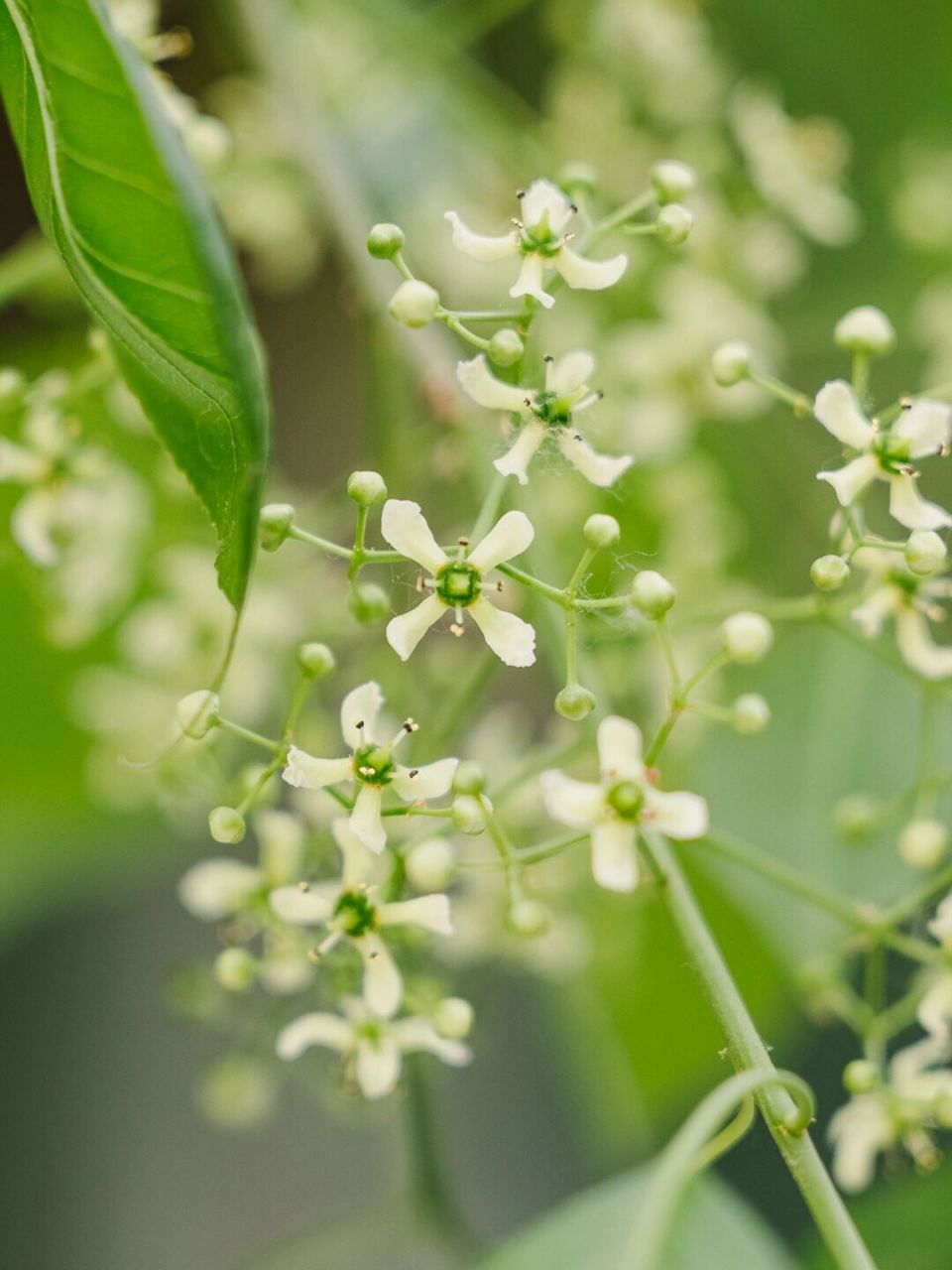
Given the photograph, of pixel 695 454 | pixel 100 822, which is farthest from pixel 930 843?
pixel 100 822

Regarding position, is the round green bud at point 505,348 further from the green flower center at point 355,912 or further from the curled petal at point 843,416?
the green flower center at point 355,912

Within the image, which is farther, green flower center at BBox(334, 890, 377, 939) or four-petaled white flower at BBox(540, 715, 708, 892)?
green flower center at BBox(334, 890, 377, 939)

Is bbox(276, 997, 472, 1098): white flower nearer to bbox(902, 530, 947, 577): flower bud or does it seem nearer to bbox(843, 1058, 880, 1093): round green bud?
bbox(843, 1058, 880, 1093): round green bud

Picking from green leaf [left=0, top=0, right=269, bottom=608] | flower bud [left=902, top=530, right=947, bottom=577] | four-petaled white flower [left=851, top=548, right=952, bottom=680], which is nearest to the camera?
green leaf [left=0, top=0, right=269, bottom=608]

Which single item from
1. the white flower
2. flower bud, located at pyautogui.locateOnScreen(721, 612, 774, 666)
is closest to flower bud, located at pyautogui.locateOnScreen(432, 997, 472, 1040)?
the white flower

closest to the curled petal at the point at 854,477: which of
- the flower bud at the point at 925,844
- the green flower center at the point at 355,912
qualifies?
the flower bud at the point at 925,844

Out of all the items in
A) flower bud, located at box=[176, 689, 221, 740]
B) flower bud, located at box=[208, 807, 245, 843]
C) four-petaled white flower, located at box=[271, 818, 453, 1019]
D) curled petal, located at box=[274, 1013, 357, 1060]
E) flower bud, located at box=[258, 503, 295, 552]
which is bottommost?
curled petal, located at box=[274, 1013, 357, 1060]

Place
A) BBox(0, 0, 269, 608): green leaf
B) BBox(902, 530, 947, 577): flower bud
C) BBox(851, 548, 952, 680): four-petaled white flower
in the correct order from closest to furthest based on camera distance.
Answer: BBox(0, 0, 269, 608): green leaf < BBox(902, 530, 947, 577): flower bud < BBox(851, 548, 952, 680): four-petaled white flower

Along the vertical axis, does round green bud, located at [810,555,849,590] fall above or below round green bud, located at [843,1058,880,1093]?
above
